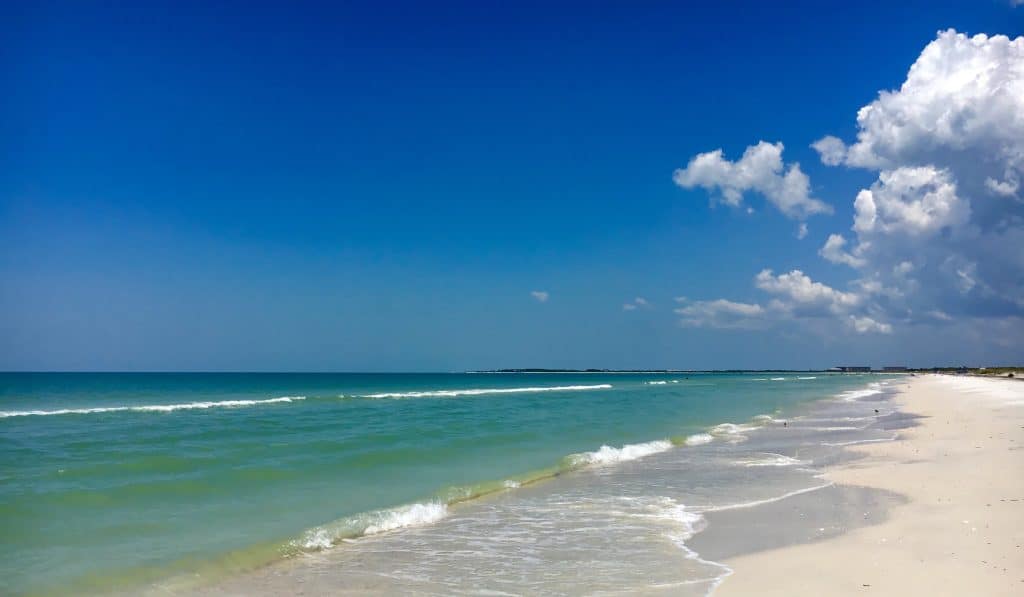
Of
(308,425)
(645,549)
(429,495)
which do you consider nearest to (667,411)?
(308,425)

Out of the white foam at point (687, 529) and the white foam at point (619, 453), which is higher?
the white foam at point (687, 529)

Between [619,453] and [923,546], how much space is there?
40.1ft

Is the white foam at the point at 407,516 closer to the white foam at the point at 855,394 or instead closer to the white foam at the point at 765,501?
the white foam at the point at 765,501

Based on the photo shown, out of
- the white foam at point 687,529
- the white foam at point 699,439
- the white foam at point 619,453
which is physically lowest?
the white foam at point 699,439

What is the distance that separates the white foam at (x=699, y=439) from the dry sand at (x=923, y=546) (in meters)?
7.91

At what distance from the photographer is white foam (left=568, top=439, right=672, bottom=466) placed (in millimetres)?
19108

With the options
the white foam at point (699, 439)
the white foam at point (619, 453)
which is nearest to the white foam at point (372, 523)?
the white foam at point (619, 453)

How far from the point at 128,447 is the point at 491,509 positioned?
49.6 ft

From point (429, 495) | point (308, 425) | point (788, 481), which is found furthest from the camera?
point (308, 425)

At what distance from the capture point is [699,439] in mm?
24859

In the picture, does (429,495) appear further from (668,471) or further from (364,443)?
(364,443)

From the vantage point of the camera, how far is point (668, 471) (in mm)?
17297

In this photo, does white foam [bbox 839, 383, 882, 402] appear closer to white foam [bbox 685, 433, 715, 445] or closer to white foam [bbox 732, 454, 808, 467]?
white foam [bbox 685, 433, 715, 445]

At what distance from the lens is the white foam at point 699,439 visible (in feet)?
78.9
